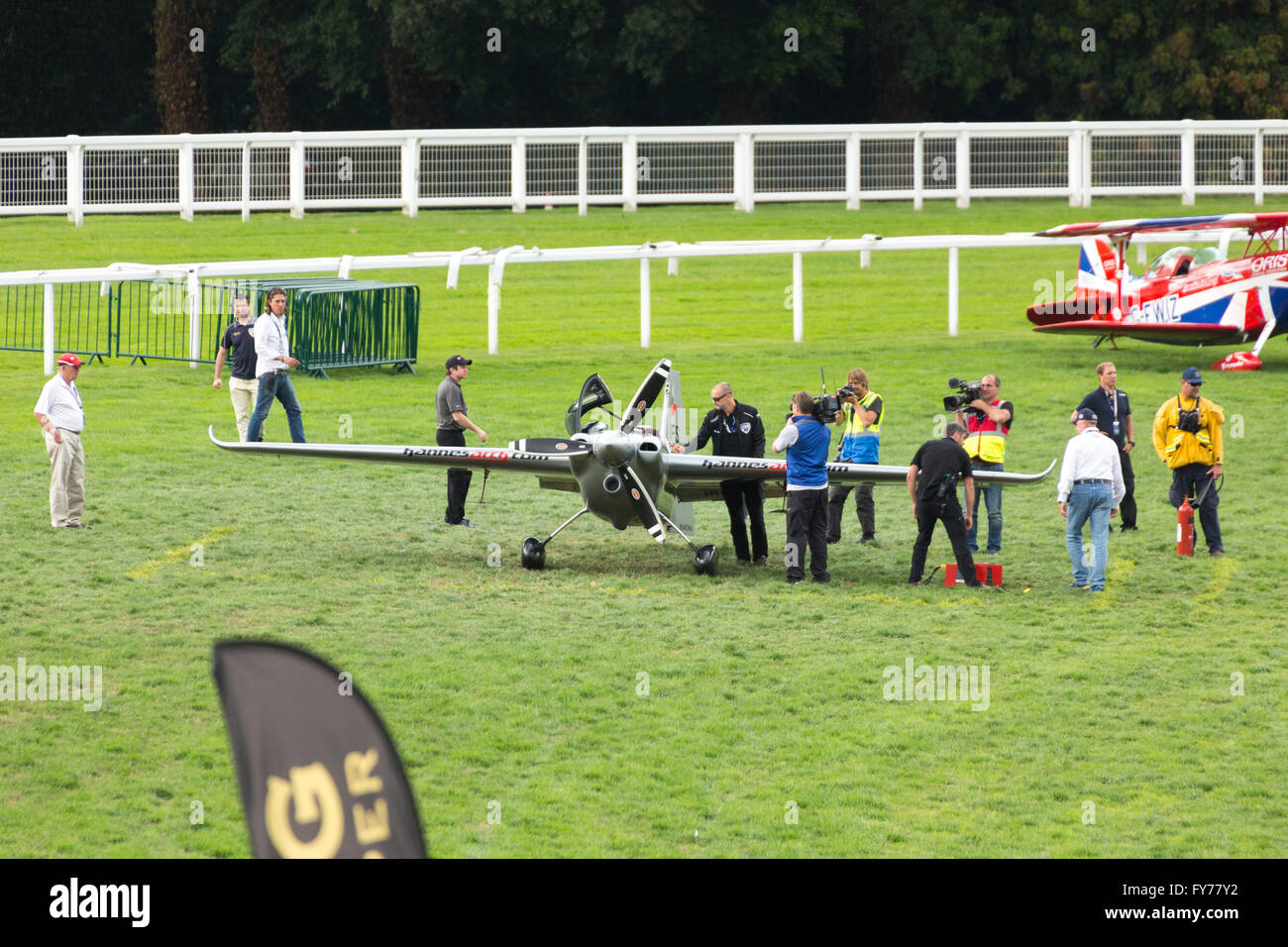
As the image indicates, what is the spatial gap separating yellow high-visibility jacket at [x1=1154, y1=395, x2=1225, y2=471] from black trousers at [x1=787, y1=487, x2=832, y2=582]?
12.5 feet

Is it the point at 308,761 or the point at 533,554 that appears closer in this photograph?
the point at 308,761

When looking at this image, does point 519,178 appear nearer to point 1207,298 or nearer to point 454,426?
point 1207,298

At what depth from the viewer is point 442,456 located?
16141mm

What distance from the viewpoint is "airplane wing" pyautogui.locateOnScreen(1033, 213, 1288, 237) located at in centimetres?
2594

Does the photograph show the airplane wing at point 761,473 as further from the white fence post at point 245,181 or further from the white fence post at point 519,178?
the white fence post at point 245,181

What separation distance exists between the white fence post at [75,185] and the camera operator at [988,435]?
26668mm

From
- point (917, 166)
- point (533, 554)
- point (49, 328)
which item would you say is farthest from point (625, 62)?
point (533, 554)

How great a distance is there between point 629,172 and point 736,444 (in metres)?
25.4

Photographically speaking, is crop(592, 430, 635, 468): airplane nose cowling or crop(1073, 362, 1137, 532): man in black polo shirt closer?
crop(592, 430, 635, 468): airplane nose cowling

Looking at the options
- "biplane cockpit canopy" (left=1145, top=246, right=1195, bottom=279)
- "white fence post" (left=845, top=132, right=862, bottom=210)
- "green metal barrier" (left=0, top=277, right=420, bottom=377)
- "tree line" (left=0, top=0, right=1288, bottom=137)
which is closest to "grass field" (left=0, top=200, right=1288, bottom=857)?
"green metal barrier" (left=0, top=277, right=420, bottom=377)

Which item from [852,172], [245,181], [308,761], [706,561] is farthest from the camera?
[852,172]

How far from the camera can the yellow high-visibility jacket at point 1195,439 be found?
16500 millimetres

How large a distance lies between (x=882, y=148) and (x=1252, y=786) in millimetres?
33614

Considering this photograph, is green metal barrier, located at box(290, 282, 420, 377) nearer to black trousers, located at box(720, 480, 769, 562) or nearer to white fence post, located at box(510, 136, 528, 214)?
black trousers, located at box(720, 480, 769, 562)
